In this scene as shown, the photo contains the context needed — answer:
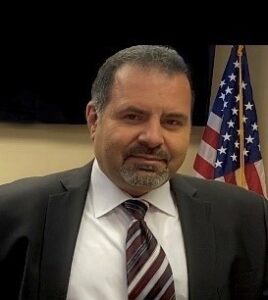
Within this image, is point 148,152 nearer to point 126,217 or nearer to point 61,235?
point 126,217

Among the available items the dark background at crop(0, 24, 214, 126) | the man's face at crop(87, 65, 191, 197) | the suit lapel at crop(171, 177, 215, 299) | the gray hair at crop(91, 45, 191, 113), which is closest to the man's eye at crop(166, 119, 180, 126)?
the man's face at crop(87, 65, 191, 197)

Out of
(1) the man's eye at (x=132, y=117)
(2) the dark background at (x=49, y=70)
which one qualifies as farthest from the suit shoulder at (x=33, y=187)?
(2) the dark background at (x=49, y=70)

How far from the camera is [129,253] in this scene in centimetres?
134

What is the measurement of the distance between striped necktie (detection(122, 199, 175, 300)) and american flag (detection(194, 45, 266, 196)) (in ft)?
5.96

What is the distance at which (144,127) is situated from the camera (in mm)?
1331

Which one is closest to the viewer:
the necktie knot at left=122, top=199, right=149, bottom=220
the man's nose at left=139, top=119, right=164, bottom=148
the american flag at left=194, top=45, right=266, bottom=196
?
the man's nose at left=139, top=119, right=164, bottom=148

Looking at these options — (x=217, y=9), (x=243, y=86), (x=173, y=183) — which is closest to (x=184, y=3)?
(x=217, y=9)

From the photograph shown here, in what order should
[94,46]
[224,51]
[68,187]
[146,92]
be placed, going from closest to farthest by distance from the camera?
[146,92]
[68,187]
[94,46]
[224,51]

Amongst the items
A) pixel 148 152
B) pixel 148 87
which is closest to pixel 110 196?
pixel 148 152

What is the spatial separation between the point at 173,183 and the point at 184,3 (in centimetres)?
192

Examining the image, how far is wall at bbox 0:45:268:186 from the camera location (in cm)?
308

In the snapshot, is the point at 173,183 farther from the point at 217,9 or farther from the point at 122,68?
the point at 217,9

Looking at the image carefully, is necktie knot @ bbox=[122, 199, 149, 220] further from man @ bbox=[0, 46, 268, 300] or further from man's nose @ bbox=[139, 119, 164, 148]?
man's nose @ bbox=[139, 119, 164, 148]

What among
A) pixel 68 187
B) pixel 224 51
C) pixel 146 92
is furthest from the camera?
pixel 224 51
